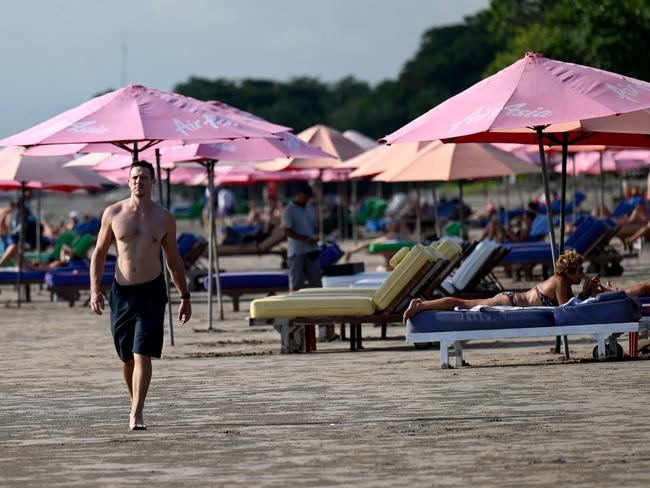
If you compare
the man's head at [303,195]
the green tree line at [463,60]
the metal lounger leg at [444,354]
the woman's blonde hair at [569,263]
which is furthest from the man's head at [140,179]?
the green tree line at [463,60]

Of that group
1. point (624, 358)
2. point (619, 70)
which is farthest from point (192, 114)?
point (619, 70)

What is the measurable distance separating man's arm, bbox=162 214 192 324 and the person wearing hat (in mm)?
8629

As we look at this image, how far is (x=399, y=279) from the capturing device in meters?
13.8

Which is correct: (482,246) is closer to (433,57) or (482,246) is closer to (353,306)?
(353,306)

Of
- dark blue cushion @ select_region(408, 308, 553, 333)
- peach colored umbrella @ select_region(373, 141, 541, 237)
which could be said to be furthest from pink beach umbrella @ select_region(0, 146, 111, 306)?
dark blue cushion @ select_region(408, 308, 553, 333)

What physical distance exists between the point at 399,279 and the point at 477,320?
1573 mm

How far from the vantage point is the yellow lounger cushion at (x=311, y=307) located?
1380 cm

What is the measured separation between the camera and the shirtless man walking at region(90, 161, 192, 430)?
9359mm

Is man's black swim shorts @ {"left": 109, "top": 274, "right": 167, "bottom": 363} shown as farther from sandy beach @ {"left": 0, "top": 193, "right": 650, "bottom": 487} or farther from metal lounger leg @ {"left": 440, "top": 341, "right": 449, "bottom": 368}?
metal lounger leg @ {"left": 440, "top": 341, "right": 449, "bottom": 368}

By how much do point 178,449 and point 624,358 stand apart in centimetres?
524

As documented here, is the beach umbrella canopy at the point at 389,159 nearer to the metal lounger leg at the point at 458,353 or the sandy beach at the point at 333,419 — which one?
the sandy beach at the point at 333,419

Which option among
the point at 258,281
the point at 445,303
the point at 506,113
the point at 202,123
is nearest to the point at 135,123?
the point at 202,123

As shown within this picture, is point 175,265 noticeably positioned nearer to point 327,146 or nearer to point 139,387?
point 139,387

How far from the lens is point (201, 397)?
11070mm
